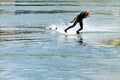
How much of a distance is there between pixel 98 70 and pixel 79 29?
48.8 ft

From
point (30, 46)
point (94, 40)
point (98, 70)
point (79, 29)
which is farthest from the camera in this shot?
point (79, 29)

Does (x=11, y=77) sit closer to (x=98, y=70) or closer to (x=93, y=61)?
(x=98, y=70)

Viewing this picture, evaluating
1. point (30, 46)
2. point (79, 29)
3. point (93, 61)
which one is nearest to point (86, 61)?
point (93, 61)

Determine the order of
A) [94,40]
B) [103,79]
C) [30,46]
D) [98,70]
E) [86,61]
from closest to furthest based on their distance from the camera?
[103,79] → [98,70] → [86,61] → [30,46] → [94,40]

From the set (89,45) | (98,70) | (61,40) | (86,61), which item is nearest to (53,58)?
(86,61)

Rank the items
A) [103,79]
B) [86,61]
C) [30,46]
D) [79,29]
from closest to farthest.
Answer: [103,79]
[86,61]
[30,46]
[79,29]

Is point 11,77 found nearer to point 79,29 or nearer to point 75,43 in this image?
point 75,43

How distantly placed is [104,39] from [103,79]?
12637 mm

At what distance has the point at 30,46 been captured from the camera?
24.4 m

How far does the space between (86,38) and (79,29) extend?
3.53 meters

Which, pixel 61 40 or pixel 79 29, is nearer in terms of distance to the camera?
pixel 61 40

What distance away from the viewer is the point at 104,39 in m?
27.9

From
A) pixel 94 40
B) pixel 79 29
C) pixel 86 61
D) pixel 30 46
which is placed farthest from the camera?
pixel 79 29

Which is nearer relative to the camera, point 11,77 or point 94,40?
point 11,77
